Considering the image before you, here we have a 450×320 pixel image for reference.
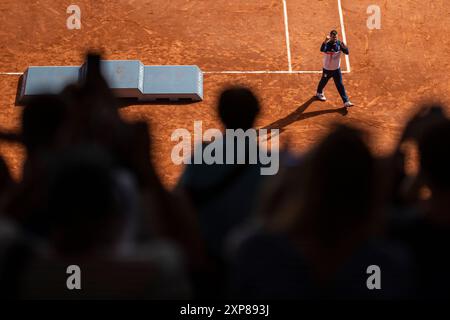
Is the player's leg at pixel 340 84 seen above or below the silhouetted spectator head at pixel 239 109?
above

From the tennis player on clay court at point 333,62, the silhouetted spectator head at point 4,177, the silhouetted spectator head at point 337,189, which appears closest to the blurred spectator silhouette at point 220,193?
the silhouetted spectator head at point 337,189

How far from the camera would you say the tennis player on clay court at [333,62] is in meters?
12.3

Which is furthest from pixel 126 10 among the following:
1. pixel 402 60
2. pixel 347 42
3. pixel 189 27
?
pixel 402 60

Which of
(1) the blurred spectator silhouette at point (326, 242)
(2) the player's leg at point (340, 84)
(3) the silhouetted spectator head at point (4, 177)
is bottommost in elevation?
(1) the blurred spectator silhouette at point (326, 242)

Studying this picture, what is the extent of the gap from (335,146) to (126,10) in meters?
13.0

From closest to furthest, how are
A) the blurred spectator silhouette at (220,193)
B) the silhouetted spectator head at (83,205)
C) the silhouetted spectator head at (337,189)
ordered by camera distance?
the silhouetted spectator head at (83,205) → the silhouetted spectator head at (337,189) → the blurred spectator silhouette at (220,193)

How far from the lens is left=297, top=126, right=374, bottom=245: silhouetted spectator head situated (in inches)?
117

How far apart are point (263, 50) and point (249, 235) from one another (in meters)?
11.5

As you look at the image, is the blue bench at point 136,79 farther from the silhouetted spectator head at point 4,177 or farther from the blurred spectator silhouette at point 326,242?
the blurred spectator silhouette at point 326,242

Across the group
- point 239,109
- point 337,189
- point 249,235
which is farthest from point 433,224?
point 239,109

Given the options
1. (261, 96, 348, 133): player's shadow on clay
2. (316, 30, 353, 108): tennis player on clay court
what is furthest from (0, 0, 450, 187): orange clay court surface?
(316, 30, 353, 108): tennis player on clay court

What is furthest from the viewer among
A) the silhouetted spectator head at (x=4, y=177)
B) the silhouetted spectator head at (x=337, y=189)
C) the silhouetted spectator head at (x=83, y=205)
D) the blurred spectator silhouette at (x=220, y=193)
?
the silhouetted spectator head at (x=4, y=177)

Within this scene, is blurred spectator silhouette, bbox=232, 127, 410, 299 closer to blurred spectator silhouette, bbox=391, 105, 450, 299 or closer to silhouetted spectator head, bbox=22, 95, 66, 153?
blurred spectator silhouette, bbox=391, 105, 450, 299

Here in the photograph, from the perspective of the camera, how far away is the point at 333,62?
489 inches
